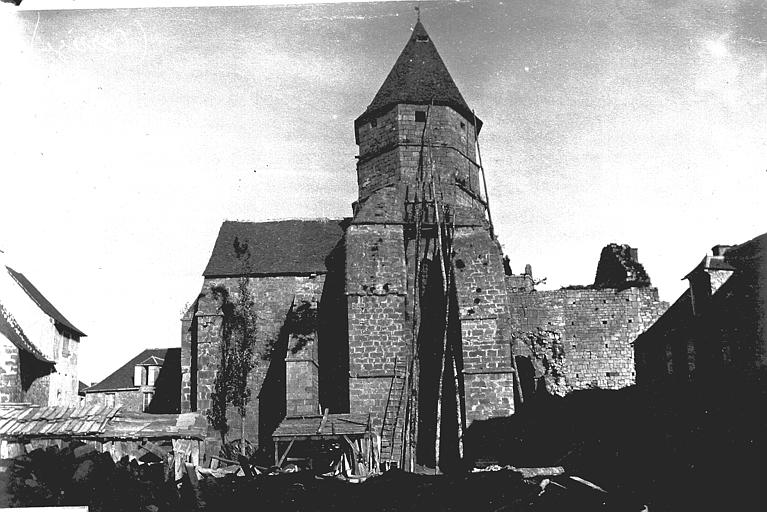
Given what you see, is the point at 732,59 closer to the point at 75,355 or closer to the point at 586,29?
the point at 586,29

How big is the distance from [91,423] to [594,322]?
817 inches

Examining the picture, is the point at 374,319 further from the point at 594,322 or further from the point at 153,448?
the point at 594,322

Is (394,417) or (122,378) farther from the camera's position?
(122,378)

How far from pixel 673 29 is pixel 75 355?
1163 inches

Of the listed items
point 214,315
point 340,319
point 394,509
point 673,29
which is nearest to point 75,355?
point 214,315

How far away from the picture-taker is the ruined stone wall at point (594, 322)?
27734mm

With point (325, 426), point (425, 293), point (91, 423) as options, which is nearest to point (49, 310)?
point (325, 426)

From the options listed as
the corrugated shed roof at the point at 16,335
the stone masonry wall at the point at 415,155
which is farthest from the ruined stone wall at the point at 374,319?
the corrugated shed roof at the point at 16,335

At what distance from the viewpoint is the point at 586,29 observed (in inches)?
379

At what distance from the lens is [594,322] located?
28.0 metres

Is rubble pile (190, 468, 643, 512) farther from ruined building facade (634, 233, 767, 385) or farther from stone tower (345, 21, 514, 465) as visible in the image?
stone tower (345, 21, 514, 465)

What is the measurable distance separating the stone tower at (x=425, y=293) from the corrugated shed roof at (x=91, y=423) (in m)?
6.61

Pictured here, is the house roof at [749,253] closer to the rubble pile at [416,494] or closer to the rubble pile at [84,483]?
the rubble pile at [416,494]

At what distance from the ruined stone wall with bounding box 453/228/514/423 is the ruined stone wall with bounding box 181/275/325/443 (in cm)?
675
